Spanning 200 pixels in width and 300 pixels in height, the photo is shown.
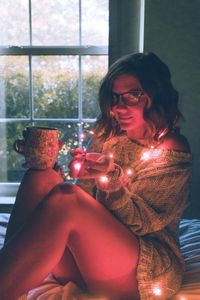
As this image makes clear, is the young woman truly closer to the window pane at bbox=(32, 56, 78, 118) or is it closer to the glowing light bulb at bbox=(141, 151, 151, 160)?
the glowing light bulb at bbox=(141, 151, 151, 160)

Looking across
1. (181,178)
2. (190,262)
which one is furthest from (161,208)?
(190,262)

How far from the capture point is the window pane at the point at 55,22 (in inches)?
90.4

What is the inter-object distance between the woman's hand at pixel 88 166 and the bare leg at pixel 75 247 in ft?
0.15

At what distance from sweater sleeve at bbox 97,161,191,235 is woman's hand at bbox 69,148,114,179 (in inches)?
2.8

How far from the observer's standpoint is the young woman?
1.15 m

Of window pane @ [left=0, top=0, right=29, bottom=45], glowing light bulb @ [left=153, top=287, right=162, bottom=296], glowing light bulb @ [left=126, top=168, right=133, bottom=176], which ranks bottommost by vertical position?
glowing light bulb @ [left=153, top=287, right=162, bottom=296]

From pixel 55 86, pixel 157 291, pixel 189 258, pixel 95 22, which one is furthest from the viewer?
pixel 55 86

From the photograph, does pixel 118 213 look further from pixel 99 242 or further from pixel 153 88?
pixel 153 88

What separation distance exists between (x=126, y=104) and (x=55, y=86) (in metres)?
1.01

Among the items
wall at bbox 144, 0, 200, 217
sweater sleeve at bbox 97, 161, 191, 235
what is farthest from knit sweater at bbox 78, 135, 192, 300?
wall at bbox 144, 0, 200, 217

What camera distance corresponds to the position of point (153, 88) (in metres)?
1.46

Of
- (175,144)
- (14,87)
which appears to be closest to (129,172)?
(175,144)

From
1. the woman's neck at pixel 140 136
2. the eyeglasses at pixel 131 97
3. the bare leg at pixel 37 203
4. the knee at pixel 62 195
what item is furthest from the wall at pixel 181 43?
the knee at pixel 62 195

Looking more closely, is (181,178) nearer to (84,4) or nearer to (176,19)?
(176,19)
